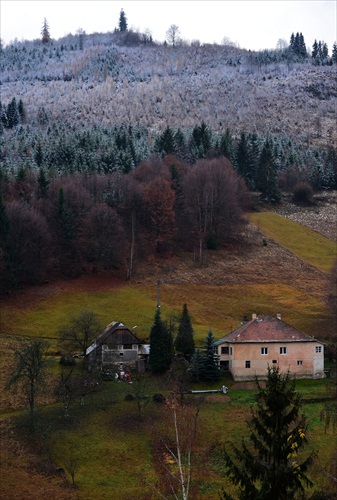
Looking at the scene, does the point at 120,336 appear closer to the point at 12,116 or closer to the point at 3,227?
the point at 3,227

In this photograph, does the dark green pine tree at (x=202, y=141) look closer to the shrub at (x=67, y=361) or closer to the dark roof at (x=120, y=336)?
the dark roof at (x=120, y=336)

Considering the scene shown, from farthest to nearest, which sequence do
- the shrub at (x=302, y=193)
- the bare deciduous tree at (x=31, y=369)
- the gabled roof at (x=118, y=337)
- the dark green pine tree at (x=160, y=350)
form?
the shrub at (x=302, y=193) < the gabled roof at (x=118, y=337) < the dark green pine tree at (x=160, y=350) < the bare deciduous tree at (x=31, y=369)

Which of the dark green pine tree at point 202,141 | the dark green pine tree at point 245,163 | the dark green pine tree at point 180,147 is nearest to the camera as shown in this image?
the dark green pine tree at point 180,147

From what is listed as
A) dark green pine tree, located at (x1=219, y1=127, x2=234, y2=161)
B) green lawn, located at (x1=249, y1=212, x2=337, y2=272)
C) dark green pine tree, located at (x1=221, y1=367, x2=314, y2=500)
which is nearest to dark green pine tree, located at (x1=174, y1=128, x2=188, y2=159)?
dark green pine tree, located at (x1=219, y1=127, x2=234, y2=161)

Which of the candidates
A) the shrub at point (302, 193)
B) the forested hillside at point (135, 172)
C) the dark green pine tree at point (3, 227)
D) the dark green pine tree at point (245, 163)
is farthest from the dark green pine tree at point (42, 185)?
the shrub at point (302, 193)

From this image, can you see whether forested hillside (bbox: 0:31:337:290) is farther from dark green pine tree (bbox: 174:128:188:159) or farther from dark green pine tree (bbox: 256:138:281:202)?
dark green pine tree (bbox: 174:128:188:159)

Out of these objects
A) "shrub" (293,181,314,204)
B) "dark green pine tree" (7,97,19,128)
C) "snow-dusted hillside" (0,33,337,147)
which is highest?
"snow-dusted hillside" (0,33,337,147)
